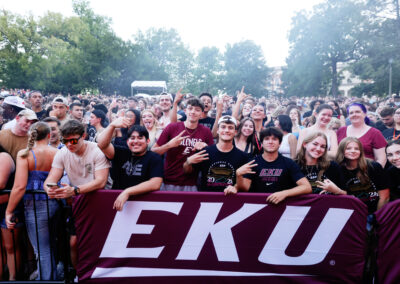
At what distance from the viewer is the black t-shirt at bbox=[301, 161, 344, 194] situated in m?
4.01

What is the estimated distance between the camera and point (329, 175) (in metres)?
4.05

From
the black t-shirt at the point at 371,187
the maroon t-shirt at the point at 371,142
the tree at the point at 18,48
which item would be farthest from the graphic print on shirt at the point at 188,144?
the tree at the point at 18,48

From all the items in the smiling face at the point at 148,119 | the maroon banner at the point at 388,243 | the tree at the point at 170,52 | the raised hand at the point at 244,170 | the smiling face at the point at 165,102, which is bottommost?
the maroon banner at the point at 388,243

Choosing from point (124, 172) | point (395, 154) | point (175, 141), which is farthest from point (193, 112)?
point (395, 154)

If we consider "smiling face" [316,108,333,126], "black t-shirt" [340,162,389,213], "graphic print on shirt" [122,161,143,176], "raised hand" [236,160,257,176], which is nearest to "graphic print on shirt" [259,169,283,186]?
"raised hand" [236,160,257,176]

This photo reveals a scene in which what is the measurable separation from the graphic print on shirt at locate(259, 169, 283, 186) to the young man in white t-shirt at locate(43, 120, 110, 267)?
1.82 metres

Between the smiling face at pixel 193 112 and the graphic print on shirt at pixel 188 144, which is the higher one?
the smiling face at pixel 193 112

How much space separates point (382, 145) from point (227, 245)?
2.98 meters

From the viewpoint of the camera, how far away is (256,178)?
12.8 feet

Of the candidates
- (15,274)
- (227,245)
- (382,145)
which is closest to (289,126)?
(382,145)

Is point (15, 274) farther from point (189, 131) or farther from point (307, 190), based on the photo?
point (307, 190)

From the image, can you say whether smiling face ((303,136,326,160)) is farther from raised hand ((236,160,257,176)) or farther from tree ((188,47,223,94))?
tree ((188,47,223,94))

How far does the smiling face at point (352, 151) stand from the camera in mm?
4133

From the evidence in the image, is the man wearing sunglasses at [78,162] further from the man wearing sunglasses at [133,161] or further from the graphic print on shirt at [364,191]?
the graphic print on shirt at [364,191]
